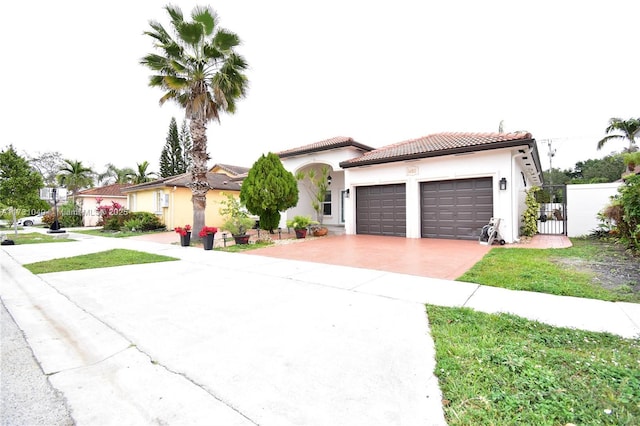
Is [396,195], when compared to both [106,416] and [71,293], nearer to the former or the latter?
[71,293]

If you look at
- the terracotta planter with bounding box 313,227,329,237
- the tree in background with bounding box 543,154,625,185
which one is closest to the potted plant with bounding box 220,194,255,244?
the terracotta planter with bounding box 313,227,329,237

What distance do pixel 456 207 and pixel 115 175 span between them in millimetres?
48826

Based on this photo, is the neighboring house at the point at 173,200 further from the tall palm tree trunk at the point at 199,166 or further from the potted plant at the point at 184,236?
the potted plant at the point at 184,236

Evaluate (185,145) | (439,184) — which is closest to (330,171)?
(439,184)

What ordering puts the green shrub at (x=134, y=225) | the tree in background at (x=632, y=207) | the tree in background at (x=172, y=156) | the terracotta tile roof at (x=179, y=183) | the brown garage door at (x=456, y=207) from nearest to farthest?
1. the tree in background at (x=632, y=207)
2. the brown garage door at (x=456, y=207)
3. the green shrub at (x=134, y=225)
4. the terracotta tile roof at (x=179, y=183)
5. the tree in background at (x=172, y=156)

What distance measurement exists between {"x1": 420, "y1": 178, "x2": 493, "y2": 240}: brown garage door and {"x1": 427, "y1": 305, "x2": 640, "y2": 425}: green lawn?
28.1 ft

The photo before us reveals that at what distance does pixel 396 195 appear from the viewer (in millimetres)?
13062

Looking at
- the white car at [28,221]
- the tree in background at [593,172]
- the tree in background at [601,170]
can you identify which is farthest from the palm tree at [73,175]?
the tree in background at [601,170]

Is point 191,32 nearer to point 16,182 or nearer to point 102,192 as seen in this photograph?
point 16,182

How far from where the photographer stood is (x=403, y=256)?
8.03 meters

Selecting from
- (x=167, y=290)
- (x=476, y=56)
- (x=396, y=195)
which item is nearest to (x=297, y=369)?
(x=167, y=290)

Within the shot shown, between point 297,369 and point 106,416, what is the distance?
137 cm

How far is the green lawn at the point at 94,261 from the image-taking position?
23.7 ft

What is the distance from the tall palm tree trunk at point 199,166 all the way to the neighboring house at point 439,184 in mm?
5571
